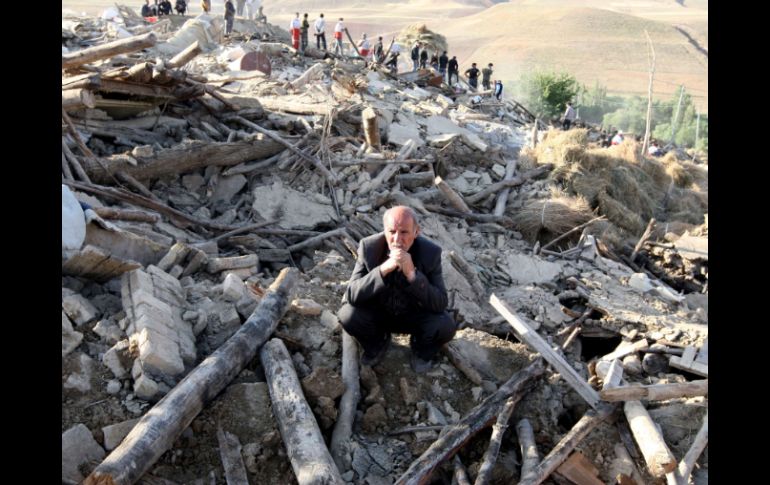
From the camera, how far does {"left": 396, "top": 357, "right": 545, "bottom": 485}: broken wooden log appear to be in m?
3.46

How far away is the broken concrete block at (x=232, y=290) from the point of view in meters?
4.75

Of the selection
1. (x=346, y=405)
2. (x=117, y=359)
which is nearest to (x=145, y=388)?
(x=117, y=359)

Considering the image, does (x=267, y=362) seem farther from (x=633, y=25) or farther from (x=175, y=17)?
(x=633, y=25)

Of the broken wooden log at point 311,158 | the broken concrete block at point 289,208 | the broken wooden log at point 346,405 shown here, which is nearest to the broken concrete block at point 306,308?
the broken wooden log at point 346,405

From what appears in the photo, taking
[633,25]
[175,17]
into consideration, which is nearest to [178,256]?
[175,17]

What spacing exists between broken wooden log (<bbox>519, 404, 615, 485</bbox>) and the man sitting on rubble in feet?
3.31

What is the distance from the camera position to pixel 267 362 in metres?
3.98

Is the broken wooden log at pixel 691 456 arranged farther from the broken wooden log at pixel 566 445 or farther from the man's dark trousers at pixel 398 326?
the man's dark trousers at pixel 398 326

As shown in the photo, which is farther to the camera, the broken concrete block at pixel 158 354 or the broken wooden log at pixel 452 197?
the broken wooden log at pixel 452 197

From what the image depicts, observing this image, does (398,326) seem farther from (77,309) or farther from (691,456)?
(77,309)

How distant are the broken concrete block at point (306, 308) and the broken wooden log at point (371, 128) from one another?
226 inches

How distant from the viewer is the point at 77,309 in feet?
13.0

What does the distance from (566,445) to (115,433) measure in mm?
2622

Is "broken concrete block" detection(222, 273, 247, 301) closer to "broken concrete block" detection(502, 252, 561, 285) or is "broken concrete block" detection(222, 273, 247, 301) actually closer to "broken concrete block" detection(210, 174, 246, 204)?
"broken concrete block" detection(210, 174, 246, 204)
